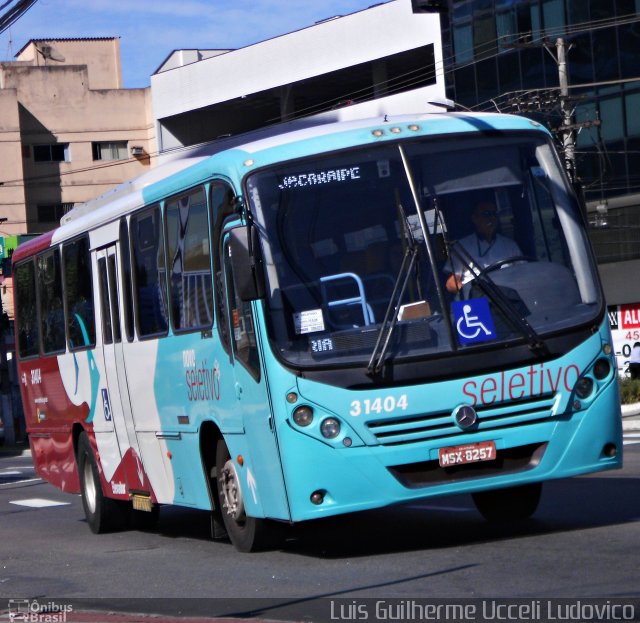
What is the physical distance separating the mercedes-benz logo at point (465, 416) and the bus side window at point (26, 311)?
7.88 m

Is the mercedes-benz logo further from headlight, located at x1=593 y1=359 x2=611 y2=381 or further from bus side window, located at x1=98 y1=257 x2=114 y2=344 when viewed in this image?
bus side window, located at x1=98 y1=257 x2=114 y2=344

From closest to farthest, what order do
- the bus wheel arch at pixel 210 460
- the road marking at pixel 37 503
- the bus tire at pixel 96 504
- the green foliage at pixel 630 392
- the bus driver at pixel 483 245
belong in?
the bus driver at pixel 483 245, the bus wheel arch at pixel 210 460, the bus tire at pixel 96 504, the road marking at pixel 37 503, the green foliage at pixel 630 392

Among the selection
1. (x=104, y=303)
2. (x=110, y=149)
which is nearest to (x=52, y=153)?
(x=110, y=149)

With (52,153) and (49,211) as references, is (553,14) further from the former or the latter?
(52,153)

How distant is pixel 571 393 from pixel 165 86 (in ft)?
178

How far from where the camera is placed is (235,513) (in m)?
10.7

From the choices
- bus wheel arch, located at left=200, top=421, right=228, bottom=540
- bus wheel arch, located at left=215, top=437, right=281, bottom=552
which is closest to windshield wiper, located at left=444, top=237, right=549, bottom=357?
bus wheel arch, located at left=215, top=437, right=281, bottom=552

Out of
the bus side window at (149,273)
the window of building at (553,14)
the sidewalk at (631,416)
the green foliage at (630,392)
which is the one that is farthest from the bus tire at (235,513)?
the window of building at (553,14)

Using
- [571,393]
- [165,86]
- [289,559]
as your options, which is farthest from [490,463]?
[165,86]

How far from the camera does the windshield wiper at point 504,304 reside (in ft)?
31.0

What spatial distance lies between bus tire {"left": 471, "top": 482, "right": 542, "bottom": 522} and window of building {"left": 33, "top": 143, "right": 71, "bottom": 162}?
6182 centimetres

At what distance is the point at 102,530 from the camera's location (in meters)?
14.4

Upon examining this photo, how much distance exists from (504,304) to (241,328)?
188 centimetres

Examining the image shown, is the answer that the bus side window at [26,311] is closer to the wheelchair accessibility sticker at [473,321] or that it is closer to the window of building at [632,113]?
the wheelchair accessibility sticker at [473,321]
